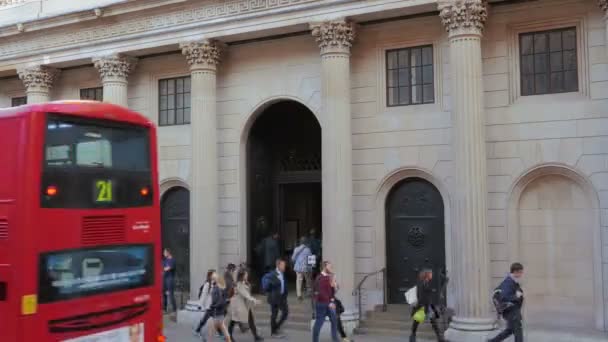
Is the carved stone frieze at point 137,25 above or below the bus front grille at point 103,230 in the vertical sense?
above

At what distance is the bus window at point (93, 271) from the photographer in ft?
27.5

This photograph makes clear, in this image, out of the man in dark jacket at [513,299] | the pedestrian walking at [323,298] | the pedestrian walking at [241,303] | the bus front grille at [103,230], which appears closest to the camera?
the bus front grille at [103,230]

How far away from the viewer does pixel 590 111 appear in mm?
14539

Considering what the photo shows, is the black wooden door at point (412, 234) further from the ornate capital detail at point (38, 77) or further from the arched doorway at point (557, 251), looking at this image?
the ornate capital detail at point (38, 77)

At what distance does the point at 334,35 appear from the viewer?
53.4 feet

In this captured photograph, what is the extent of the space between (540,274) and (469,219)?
89.0 inches

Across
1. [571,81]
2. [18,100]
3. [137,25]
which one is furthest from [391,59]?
[18,100]

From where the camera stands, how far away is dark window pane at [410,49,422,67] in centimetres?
1658

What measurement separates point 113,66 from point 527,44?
38.3 feet

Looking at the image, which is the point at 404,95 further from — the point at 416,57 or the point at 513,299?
the point at 513,299

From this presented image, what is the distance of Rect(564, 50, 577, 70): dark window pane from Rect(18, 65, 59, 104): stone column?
15.3 m

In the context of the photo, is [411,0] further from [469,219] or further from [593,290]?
[593,290]

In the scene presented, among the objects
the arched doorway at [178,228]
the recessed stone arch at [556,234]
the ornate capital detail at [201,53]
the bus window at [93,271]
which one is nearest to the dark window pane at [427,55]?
the recessed stone arch at [556,234]

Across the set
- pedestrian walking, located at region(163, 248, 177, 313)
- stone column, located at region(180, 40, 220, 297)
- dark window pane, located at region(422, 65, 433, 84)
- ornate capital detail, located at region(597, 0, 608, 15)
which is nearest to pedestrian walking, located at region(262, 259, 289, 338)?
stone column, located at region(180, 40, 220, 297)
